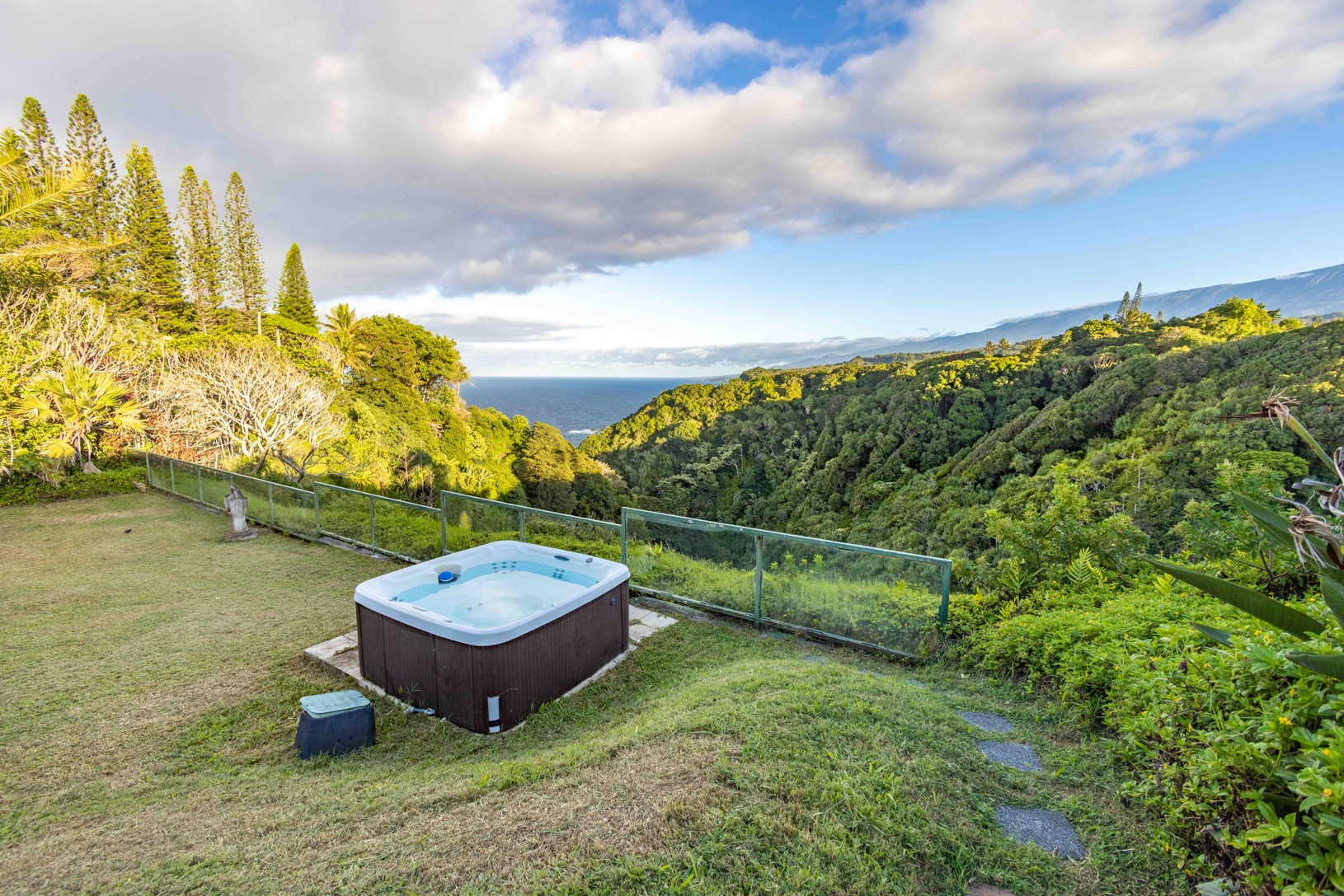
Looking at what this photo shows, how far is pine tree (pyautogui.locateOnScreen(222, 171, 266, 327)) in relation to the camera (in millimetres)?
24984

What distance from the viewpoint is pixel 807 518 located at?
40312mm

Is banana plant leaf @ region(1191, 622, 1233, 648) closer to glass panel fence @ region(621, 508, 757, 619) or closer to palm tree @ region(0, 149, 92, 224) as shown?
glass panel fence @ region(621, 508, 757, 619)

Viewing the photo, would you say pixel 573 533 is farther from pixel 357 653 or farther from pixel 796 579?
pixel 796 579

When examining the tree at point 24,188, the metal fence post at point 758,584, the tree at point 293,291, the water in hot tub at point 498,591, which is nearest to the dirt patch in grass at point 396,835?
the water in hot tub at point 498,591

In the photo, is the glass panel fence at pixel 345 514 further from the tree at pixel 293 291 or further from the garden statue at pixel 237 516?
the tree at pixel 293 291

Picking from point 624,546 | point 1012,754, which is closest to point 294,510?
point 624,546

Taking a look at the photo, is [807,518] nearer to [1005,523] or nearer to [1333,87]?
[1333,87]

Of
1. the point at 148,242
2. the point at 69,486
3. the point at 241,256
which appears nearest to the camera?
the point at 69,486

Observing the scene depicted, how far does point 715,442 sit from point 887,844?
170ft

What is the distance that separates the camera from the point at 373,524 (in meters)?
7.78

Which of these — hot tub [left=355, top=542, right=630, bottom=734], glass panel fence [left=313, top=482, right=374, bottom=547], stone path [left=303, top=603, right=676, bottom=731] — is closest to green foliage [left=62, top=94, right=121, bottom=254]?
glass panel fence [left=313, top=482, right=374, bottom=547]

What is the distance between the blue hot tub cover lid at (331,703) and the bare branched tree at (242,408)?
12509 millimetres

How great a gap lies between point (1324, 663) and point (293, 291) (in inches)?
1574

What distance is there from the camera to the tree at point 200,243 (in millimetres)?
23250
